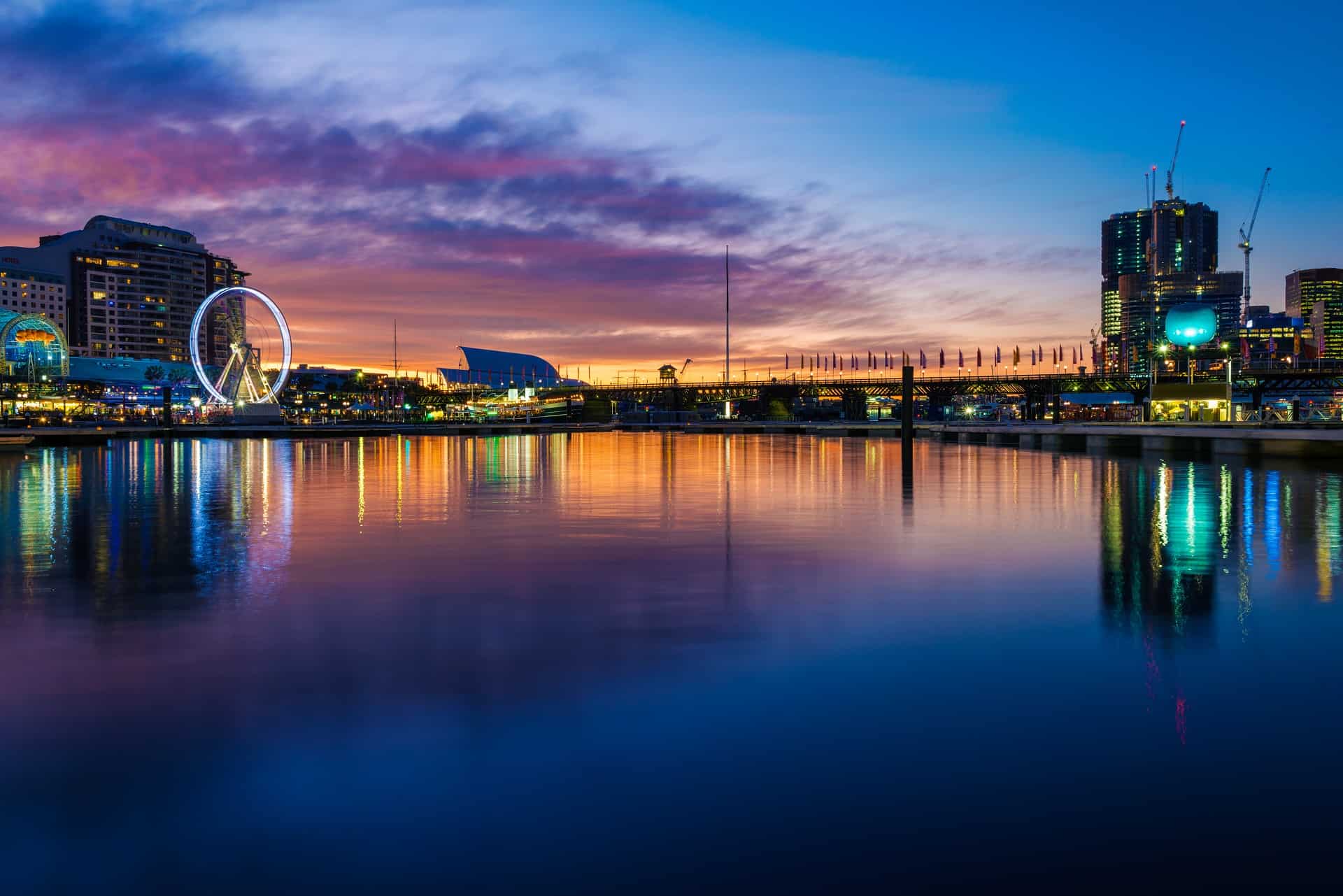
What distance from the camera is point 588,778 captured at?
5.65m

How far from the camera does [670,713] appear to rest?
22.6 feet

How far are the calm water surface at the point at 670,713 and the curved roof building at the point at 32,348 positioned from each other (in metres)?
139

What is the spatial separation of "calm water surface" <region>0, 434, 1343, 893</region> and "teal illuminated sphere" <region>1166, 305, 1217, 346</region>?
7556 centimetres

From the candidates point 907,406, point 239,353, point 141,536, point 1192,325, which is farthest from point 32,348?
point 141,536

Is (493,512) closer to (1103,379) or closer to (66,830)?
(66,830)

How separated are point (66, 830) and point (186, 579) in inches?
341

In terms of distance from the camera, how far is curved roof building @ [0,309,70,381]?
437 ft

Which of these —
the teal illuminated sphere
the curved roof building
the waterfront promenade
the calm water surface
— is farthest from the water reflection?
the curved roof building

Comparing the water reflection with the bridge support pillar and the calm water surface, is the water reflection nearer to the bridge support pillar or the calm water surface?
the calm water surface

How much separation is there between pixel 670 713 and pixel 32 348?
537 feet

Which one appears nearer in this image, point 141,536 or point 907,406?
point 141,536

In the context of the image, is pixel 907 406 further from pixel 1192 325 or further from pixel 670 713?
pixel 670 713

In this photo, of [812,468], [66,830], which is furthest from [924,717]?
[812,468]

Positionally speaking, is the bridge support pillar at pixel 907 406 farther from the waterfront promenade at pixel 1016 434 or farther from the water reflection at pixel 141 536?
the water reflection at pixel 141 536
